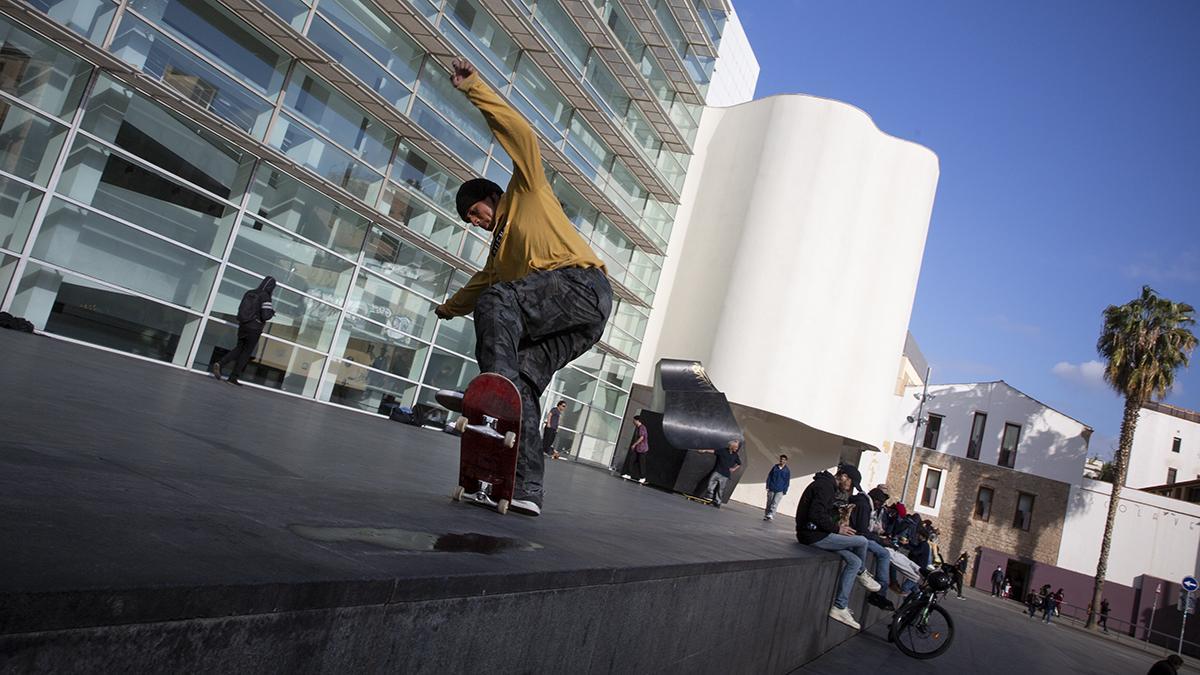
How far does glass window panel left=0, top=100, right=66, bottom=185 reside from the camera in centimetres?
1124

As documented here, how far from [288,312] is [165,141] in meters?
4.07

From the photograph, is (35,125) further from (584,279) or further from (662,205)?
(662,205)

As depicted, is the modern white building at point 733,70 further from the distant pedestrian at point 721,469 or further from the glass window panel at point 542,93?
the distant pedestrian at point 721,469

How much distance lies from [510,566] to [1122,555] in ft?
152

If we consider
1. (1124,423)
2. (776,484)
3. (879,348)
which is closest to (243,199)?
(776,484)

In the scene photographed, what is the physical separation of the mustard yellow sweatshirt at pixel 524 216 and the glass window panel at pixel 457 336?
1761 centimetres

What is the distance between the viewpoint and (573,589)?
96.9 inches

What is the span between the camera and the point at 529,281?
355 cm

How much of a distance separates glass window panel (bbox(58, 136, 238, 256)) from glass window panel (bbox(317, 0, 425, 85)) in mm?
4433

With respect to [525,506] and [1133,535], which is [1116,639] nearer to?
[1133,535]

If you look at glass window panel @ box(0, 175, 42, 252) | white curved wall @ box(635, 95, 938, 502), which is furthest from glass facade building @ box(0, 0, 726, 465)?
white curved wall @ box(635, 95, 938, 502)

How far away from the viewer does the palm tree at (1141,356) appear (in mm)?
34562

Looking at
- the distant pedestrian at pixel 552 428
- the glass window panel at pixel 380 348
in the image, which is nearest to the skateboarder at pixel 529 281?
the glass window panel at pixel 380 348

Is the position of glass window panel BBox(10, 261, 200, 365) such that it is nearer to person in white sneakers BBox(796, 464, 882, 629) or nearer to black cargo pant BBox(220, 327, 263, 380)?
black cargo pant BBox(220, 327, 263, 380)
